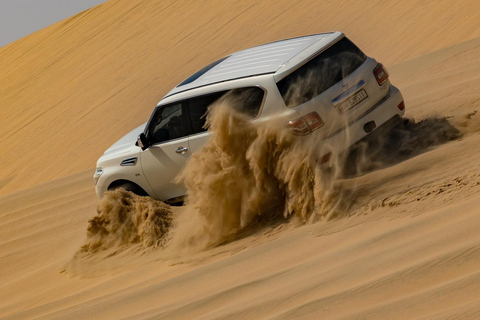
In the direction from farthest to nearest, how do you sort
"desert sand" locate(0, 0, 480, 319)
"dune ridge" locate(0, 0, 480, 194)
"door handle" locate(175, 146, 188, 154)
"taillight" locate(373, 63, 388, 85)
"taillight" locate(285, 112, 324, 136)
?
"dune ridge" locate(0, 0, 480, 194), "door handle" locate(175, 146, 188, 154), "taillight" locate(373, 63, 388, 85), "taillight" locate(285, 112, 324, 136), "desert sand" locate(0, 0, 480, 319)

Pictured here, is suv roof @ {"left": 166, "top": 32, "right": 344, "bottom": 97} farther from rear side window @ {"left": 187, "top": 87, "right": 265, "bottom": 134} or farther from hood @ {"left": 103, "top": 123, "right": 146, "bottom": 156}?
hood @ {"left": 103, "top": 123, "right": 146, "bottom": 156}

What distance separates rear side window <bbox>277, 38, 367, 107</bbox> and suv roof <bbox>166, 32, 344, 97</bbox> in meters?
0.08

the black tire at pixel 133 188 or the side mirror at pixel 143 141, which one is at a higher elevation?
the side mirror at pixel 143 141

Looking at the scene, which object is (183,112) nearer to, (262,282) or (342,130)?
(342,130)

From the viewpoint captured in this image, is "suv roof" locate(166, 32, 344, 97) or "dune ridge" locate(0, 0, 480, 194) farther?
"dune ridge" locate(0, 0, 480, 194)

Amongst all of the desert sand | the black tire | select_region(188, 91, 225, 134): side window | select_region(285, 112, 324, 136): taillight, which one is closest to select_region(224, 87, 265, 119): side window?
select_region(188, 91, 225, 134): side window

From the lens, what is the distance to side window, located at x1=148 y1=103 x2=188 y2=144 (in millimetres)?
7352

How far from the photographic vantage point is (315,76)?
258 inches

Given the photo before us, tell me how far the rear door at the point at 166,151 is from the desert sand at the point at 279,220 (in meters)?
0.76

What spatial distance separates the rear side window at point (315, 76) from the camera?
650 centimetres

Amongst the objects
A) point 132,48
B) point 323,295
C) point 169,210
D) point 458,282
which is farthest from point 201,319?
point 132,48

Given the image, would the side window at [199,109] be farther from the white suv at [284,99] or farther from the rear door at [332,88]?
the rear door at [332,88]

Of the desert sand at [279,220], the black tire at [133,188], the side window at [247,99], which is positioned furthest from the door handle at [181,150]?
the desert sand at [279,220]

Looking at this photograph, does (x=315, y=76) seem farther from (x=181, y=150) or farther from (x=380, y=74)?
(x=181, y=150)
